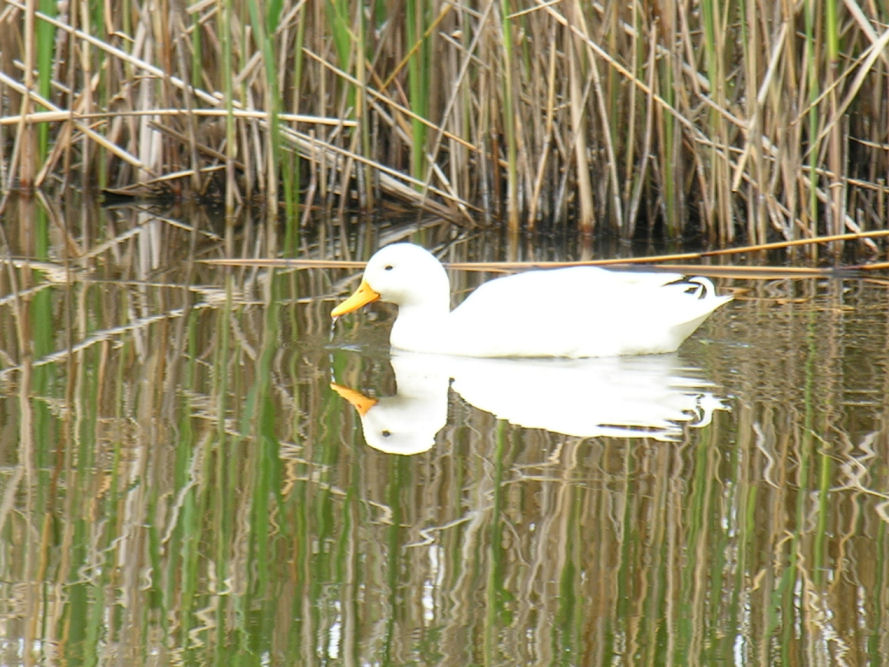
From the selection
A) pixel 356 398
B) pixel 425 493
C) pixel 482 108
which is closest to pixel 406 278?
pixel 356 398

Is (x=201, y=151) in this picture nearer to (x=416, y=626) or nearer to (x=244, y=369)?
(x=244, y=369)

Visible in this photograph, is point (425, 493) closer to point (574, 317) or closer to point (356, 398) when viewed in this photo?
point (356, 398)

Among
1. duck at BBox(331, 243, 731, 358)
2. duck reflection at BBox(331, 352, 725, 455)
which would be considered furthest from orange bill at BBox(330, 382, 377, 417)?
duck at BBox(331, 243, 731, 358)

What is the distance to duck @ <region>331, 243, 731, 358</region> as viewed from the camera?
4.78 meters

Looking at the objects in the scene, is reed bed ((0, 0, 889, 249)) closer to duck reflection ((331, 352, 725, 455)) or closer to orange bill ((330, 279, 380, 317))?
orange bill ((330, 279, 380, 317))

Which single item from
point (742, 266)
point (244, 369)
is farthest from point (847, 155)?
point (244, 369)

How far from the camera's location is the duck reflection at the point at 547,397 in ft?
12.8

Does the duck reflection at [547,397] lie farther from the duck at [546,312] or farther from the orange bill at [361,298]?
the orange bill at [361,298]

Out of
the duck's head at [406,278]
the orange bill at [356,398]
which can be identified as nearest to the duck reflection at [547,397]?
the orange bill at [356,398]

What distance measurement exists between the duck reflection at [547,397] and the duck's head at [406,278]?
20cm

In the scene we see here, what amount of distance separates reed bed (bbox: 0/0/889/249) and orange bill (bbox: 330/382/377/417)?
2328 millimetres

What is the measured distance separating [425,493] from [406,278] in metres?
1.70

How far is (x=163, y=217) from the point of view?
779cm

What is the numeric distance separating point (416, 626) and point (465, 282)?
11.6 ft
